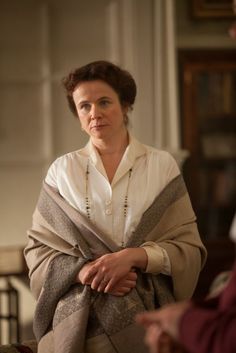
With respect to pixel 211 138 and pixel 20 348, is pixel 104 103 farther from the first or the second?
pixel 211 138

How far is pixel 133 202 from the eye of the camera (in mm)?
1705

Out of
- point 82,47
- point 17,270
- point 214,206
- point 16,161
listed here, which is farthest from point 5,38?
point 214,206

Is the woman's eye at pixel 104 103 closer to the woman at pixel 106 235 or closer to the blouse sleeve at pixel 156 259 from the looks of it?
the woman at pixel 106 235

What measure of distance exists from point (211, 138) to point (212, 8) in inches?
32.5

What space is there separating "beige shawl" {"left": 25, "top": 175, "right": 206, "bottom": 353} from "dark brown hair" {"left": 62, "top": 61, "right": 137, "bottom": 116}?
296mm

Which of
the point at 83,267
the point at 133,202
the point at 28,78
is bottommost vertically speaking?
the point at 83,267

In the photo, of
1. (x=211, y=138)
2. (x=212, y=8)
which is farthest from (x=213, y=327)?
(x=212, y=8)

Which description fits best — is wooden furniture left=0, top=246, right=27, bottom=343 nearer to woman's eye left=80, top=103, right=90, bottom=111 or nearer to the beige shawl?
the beige shawl

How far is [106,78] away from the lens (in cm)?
173

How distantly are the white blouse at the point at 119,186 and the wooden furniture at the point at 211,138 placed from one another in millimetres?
1959

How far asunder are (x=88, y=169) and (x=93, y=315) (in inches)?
16.9

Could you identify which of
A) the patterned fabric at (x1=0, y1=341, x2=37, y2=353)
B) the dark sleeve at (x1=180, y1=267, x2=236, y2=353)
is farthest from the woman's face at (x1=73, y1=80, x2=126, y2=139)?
the dark sleeve at (x1=180, y1=267, x2=236, y2=353)

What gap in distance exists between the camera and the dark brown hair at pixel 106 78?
173 centimetres

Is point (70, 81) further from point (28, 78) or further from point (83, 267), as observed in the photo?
point (28, 78)
